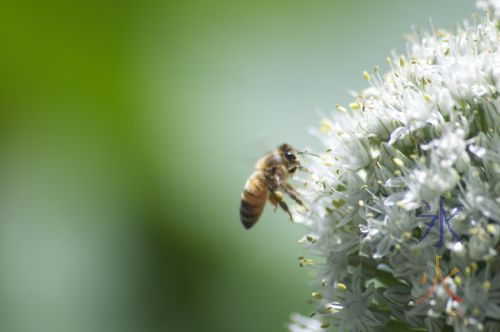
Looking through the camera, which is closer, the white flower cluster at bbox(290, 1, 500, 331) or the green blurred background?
the white flower cluster at bbox(290, 1, 500, 331)

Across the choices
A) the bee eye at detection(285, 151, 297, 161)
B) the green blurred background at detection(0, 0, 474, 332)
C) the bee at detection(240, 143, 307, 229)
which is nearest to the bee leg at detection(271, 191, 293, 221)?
the bee at detection(240, 143, 307, 229)

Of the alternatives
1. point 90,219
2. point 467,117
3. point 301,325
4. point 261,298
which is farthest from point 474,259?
point 90,219

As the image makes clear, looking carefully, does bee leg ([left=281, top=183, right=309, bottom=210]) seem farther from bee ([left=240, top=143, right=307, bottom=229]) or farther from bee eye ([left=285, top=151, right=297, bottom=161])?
bee eye ([left=285, top=151, right=297, bottom=161])

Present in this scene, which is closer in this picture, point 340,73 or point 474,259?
point 474,259

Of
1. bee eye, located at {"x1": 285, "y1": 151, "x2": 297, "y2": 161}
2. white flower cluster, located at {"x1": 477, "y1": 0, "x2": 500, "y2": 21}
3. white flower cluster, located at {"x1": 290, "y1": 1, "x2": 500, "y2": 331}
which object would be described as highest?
white flower cluster, located at {"x1": 477, "y1": 0, "x2": 500, "y2": 21}

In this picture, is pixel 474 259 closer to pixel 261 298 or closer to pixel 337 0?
pixel 261 298

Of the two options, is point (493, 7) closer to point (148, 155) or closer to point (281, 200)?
point (281, 200)
